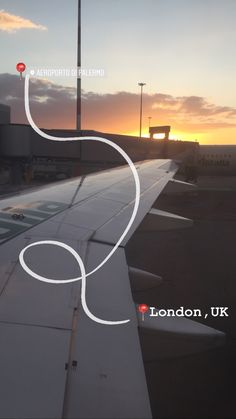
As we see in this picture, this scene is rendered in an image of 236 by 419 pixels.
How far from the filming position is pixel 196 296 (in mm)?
8391

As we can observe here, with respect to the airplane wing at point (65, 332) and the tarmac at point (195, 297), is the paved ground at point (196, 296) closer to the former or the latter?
the tarmac at point (195, 297)

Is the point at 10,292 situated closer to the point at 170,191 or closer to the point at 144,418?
A: the point at 144,418

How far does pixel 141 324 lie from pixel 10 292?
109 cm

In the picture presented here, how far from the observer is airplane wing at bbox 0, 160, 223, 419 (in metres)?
2.03


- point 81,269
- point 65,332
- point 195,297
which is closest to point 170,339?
point 65,332

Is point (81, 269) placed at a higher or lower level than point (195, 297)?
higher

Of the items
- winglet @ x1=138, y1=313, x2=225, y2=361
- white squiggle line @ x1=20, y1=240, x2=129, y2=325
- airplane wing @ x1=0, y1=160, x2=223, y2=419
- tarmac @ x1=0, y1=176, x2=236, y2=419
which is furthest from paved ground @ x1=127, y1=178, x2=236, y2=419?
white squiggle line @ x1=20, y1=240, x2=129, y2=325

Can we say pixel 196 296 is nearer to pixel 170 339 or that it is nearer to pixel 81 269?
pixel 81 269

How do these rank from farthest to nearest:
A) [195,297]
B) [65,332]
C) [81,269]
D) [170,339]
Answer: [195,297] → [81,269] → [170,339] → [65,332]

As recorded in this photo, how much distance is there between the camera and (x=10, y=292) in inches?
122

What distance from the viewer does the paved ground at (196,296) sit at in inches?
194

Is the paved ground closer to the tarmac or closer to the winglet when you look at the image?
the tarmac

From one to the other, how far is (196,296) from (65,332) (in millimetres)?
6264

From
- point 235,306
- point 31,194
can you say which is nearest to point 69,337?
point 31,194
